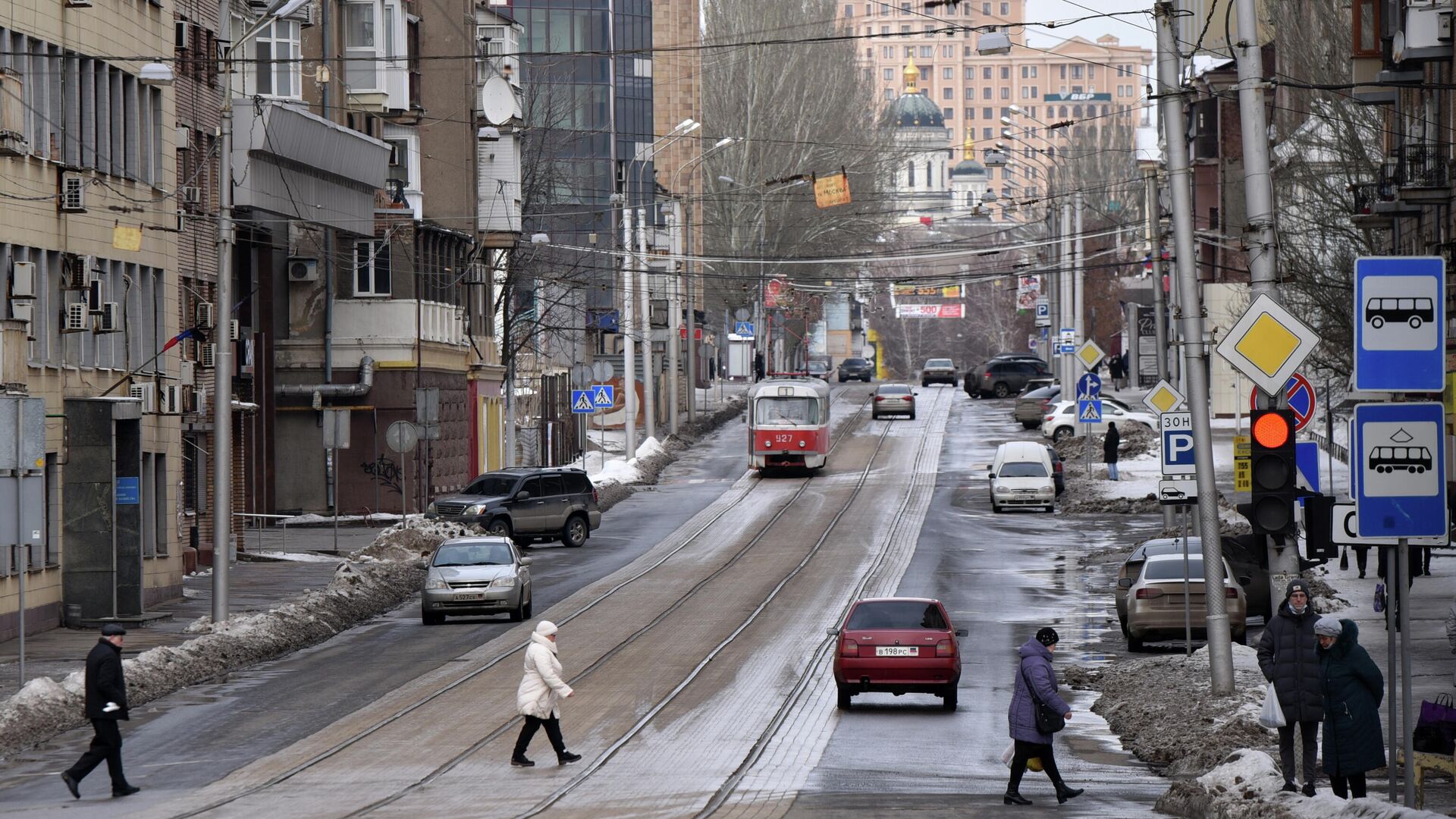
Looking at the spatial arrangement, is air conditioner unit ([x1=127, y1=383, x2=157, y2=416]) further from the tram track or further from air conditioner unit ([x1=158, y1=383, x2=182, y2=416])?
the tram track

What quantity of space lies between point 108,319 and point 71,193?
2004 millimetres

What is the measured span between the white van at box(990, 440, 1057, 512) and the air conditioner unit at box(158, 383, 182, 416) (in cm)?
2223

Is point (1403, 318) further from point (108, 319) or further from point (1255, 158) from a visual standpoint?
point (108, 319)

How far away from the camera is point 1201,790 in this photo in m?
14.8

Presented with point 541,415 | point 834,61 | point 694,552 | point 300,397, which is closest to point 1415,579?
point 694,552

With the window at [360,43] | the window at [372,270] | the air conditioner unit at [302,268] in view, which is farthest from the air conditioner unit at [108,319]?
the window at [372,270]

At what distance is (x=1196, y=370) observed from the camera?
1955cm

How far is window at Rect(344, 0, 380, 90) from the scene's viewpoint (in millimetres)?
51906

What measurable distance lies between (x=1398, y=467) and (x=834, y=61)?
325ft

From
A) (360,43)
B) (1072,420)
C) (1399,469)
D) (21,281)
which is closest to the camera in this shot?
(1399,469)

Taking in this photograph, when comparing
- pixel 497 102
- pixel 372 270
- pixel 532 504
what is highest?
pixel 497 102

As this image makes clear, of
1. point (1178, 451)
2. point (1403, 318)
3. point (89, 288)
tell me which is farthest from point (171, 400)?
point (1403, 318)

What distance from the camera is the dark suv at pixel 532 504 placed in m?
43.2

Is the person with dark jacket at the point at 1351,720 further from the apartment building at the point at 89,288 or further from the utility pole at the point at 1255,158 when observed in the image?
the apartment building at the point at 89,288
